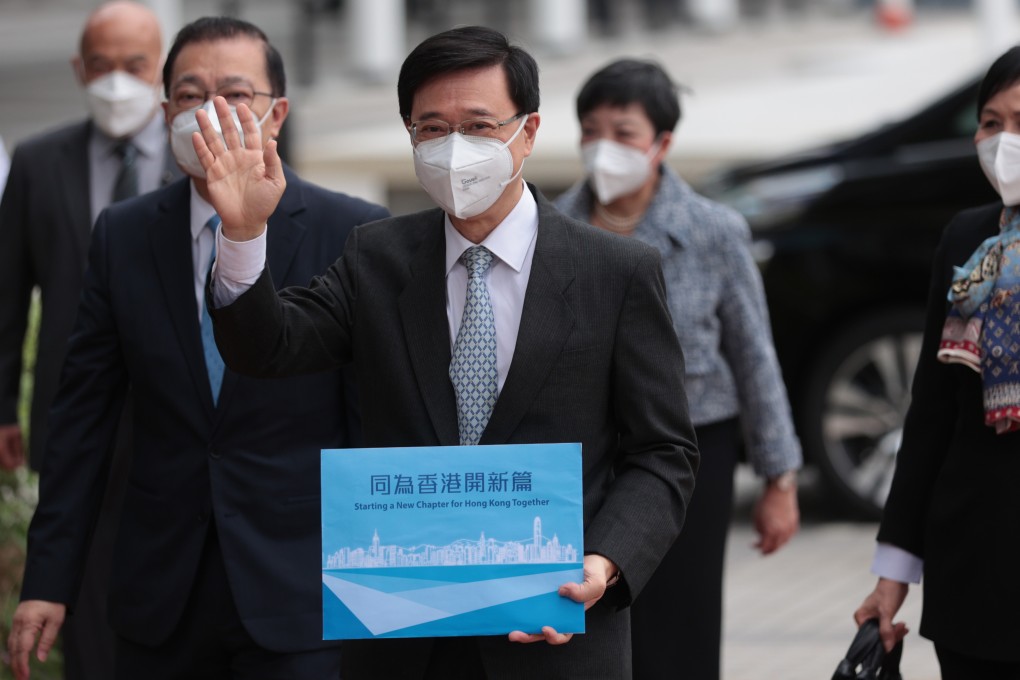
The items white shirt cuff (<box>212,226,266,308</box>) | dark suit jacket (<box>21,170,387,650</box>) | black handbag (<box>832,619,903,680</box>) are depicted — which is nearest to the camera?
white shirt cuff (<box>212,226,266,308</box>)

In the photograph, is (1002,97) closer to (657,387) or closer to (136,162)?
(657,387)

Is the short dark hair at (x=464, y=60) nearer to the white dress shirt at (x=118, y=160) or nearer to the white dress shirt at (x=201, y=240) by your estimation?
the white dress shirt at (x=201, y=240)

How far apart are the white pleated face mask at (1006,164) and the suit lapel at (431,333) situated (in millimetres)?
1076

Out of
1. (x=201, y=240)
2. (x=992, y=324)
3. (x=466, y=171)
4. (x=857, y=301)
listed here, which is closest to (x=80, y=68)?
(x=201, y=240)

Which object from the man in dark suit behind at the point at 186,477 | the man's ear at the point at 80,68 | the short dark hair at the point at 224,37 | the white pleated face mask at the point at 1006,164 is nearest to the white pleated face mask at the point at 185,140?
the man in dark suit behind at the point at 186,477

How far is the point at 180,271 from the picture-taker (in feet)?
12.8

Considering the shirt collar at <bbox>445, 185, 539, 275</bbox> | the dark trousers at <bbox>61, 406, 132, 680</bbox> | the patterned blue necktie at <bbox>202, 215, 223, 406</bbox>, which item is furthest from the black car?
the shirt collar at <bbox>445, 185, 539, 275</bbox>

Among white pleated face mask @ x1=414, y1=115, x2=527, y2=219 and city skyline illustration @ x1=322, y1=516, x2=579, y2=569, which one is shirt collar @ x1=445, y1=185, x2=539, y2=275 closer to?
white pleated face mask @ x1=414, y1=115, x2=527, y2=219

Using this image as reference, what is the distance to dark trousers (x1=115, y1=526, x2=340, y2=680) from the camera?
149 inches

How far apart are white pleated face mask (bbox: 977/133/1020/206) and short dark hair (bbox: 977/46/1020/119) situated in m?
0.10

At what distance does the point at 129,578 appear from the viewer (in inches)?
152

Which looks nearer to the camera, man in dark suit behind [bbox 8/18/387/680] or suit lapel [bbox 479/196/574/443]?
suit lapel [bbox 479/196/574/443]

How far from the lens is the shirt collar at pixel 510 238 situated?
10.3 ft

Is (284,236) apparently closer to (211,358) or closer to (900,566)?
(211,358)
